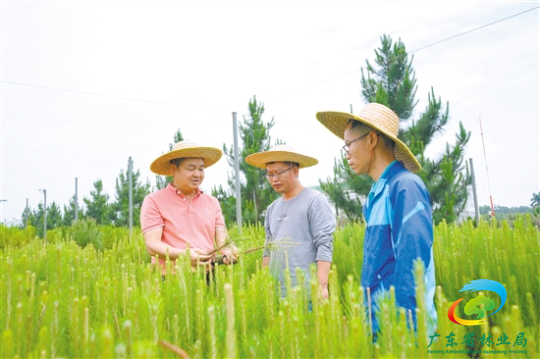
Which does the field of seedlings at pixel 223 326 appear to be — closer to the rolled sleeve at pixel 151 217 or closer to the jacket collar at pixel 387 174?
the jacket collar at pixel 387 174

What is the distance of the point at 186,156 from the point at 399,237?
1956mm

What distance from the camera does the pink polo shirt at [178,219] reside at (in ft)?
9.43

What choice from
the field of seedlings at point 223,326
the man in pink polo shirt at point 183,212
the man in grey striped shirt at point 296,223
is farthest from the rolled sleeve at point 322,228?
the field of seedlings at point 223,326

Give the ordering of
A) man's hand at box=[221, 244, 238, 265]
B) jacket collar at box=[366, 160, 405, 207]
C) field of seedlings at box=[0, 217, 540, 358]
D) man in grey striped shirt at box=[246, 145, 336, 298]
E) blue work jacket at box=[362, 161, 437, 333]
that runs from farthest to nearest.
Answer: man in grey striped shirt at box=[246, 145, 336, 298] < man's hand at box=[221, 244, 238, 265] < jacket collar at box=[366, 160, 405, 207] < blue work jacket at box=[362, 161, 437, 333] < field of seedlings at box=[0, 217, 540, 358]

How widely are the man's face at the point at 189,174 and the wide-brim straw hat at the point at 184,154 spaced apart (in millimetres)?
61

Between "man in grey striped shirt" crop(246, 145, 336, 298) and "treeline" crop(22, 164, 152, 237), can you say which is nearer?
"man in grey striped shirt" crop(246, 145, 336, 298)

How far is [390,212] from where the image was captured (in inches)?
68.9

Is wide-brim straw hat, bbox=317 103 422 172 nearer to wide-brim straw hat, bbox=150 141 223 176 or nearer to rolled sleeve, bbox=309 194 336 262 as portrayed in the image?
rolled sleeve, bbox=309 194 336 262

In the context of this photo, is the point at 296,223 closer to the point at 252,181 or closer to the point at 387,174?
the point at 387,174

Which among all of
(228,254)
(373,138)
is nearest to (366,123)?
(373,138)

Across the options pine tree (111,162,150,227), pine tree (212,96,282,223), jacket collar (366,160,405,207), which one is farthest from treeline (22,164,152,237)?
jacket collar (366,160,405,207)

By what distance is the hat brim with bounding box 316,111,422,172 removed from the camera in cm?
198

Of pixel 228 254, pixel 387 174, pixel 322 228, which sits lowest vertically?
pixel 228 254

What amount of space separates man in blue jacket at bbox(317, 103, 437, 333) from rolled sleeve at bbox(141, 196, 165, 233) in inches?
57.3
